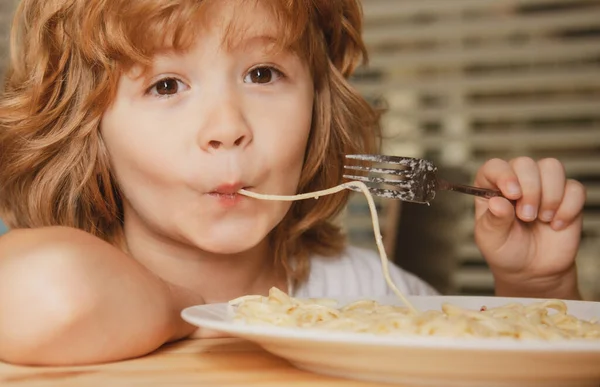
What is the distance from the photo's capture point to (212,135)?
3.51 feet

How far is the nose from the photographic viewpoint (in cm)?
107

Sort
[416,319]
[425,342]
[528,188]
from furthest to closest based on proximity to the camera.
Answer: [528,188], [416,319], [425,342]

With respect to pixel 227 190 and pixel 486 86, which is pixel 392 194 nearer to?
pixel 227 190

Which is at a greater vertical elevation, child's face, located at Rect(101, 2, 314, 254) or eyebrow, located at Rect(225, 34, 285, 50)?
eyebrow, located at Rect(225, 34, 285, 50)

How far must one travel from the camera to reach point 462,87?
3217 mm

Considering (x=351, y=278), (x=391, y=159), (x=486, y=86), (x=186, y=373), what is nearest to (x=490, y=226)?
(x=351, y=278)

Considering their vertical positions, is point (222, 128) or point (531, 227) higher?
point (222, 128)

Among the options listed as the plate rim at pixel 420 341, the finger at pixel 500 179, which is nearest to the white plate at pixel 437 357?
the plate rim at pixel 420 341

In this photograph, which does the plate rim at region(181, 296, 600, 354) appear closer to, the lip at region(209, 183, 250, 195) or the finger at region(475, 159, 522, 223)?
the lip at region(209, 183, 250, 195)

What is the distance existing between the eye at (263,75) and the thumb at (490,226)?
1.36ft

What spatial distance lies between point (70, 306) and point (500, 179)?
2.48 feet

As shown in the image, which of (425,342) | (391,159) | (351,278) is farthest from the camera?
(351,278)

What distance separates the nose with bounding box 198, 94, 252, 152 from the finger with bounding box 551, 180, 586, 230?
1.89 feet

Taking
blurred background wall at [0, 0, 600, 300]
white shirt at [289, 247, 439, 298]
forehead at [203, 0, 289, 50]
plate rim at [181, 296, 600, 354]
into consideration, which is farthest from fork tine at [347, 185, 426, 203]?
blurred background wall at [0, 0, 600, 300]
